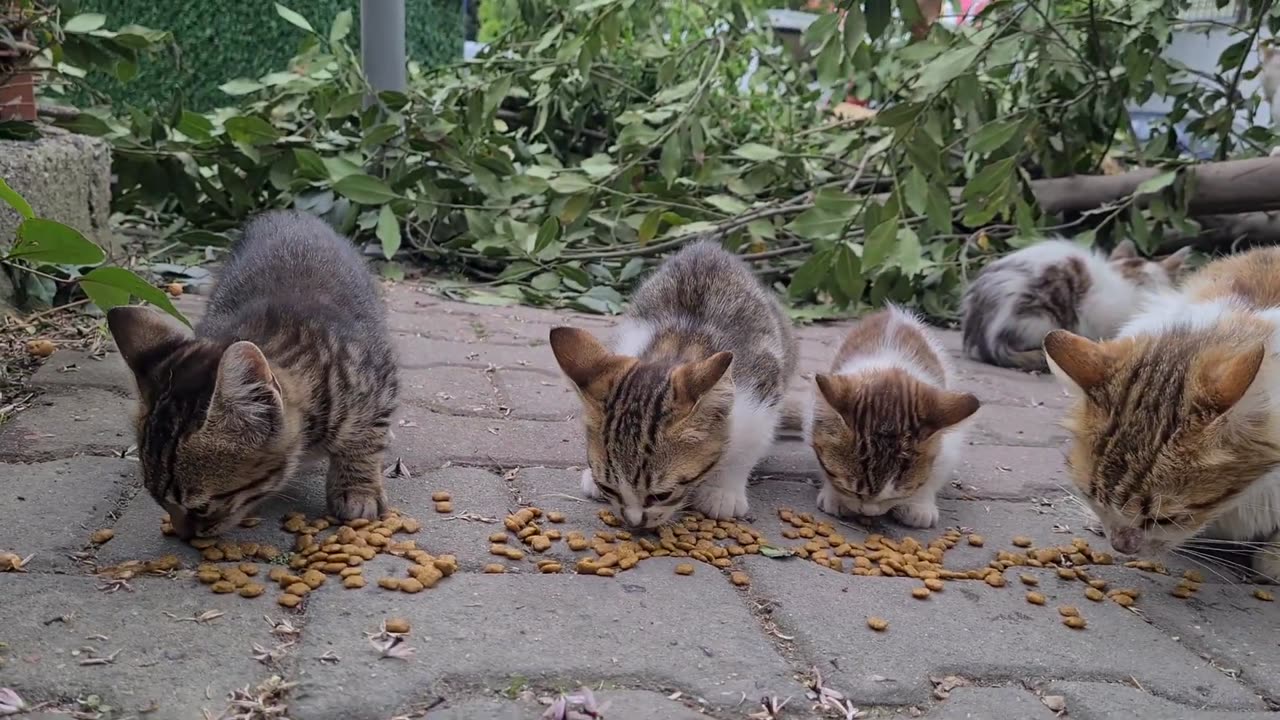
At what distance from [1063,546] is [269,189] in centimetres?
522

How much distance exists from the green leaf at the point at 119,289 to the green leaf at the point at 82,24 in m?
1.93

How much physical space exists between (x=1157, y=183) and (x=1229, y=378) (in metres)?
3.58

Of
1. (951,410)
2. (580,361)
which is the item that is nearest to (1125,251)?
(951,410)

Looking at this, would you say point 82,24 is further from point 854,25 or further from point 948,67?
point 948,67

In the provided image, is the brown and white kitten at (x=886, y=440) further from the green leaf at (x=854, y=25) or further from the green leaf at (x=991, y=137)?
the green leaf at (x=991, y=137)

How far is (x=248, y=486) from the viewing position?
2.65 meters

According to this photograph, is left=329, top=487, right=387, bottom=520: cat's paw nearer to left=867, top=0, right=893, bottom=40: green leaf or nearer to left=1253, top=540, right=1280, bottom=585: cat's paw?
left=867, top=0, right=893, bottom=40: green leaf

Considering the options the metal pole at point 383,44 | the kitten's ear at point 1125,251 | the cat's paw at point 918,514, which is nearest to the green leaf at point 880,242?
the cat's paw at point 918,514

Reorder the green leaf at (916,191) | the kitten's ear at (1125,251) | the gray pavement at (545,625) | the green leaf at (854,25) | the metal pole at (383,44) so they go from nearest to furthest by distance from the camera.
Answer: the gray pavement at (545,625)
the green leaf at (854,25)
the green leaf at (916,191)
the metal pole at (383,44)
the kitten's ear at (1125,251)

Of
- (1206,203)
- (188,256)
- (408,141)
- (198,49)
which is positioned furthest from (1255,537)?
(198,49)

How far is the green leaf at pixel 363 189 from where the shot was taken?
5.51 m

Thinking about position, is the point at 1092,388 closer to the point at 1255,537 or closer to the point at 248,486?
the point at 1255,537

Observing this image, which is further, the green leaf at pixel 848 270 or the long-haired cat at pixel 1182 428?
the green leaf at pixel 848 270

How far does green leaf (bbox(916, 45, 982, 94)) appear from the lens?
4.70m
